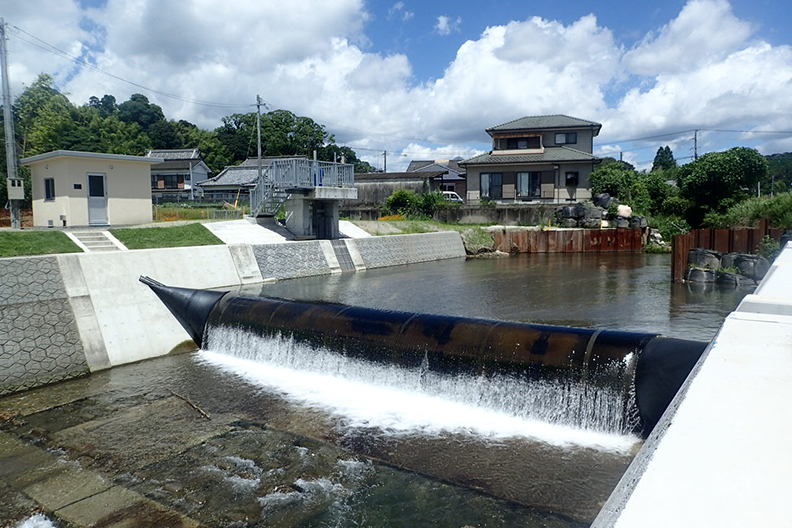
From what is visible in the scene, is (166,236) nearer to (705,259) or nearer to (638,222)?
(705,259)

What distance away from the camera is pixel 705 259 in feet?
62.2

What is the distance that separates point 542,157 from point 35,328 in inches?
1470

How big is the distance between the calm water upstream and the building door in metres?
8.85

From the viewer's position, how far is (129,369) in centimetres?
1109

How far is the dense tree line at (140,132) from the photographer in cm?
5400

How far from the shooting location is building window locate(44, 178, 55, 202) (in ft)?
72.2

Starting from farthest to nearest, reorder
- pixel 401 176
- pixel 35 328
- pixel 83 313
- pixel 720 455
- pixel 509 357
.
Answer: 1. pixel 401 176
2. pixel 83 313
3. pixel 35 328
4. pixel 509 357
5. pixel 720 455

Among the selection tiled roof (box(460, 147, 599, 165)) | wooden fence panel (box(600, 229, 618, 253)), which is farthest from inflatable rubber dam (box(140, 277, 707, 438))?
tiled roof (box(460, 147, 599, 165))

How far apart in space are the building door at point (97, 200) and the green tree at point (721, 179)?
3107 centimetres

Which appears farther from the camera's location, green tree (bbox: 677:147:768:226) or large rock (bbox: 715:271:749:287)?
green tree (bbox: 677:147:768:226)

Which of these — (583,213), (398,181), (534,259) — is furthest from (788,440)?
(398,181)

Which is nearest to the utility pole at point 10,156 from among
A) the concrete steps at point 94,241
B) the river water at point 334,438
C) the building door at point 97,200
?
the building door at point 97,200

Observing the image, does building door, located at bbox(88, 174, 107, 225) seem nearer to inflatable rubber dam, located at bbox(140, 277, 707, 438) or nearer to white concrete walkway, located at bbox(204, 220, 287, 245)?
white concrete walkway, located at bbox(204, 220, 287, 245)

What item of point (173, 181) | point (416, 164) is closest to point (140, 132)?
point (173, 181)
